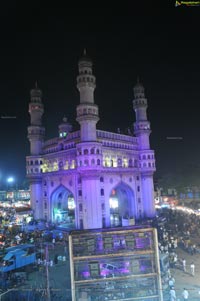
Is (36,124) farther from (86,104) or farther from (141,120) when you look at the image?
(141,120)

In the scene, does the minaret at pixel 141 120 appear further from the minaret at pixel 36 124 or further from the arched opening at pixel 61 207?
the minaret at pixel 36 124

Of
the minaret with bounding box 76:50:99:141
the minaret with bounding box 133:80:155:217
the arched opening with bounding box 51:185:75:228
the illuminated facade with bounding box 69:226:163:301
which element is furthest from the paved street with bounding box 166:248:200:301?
the arched opening with bounding box 51:185:75:228

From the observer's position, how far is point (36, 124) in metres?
54.9

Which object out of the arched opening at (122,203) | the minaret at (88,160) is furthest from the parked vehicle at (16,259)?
the arched opening at (122,203)

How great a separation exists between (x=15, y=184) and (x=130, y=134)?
88407 mm

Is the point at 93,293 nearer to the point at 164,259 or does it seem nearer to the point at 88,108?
the point at 164,259

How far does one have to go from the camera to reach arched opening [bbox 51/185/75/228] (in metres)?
Answer: 52.9

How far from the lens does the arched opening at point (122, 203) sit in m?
52.9

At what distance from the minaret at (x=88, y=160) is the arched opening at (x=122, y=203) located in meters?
9.12

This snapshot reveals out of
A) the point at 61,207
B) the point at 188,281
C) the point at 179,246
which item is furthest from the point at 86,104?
the point at 188,281

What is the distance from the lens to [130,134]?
5759 centimetres

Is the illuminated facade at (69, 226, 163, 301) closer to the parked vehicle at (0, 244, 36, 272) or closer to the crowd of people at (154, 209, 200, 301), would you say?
the crowd of people at (154, 209, 200, 301)

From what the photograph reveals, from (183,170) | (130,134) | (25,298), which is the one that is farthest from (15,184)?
(25,298)

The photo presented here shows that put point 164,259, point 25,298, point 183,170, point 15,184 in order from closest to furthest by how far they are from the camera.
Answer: point 25,298, point 164,259, point 183,170, point 15,184
